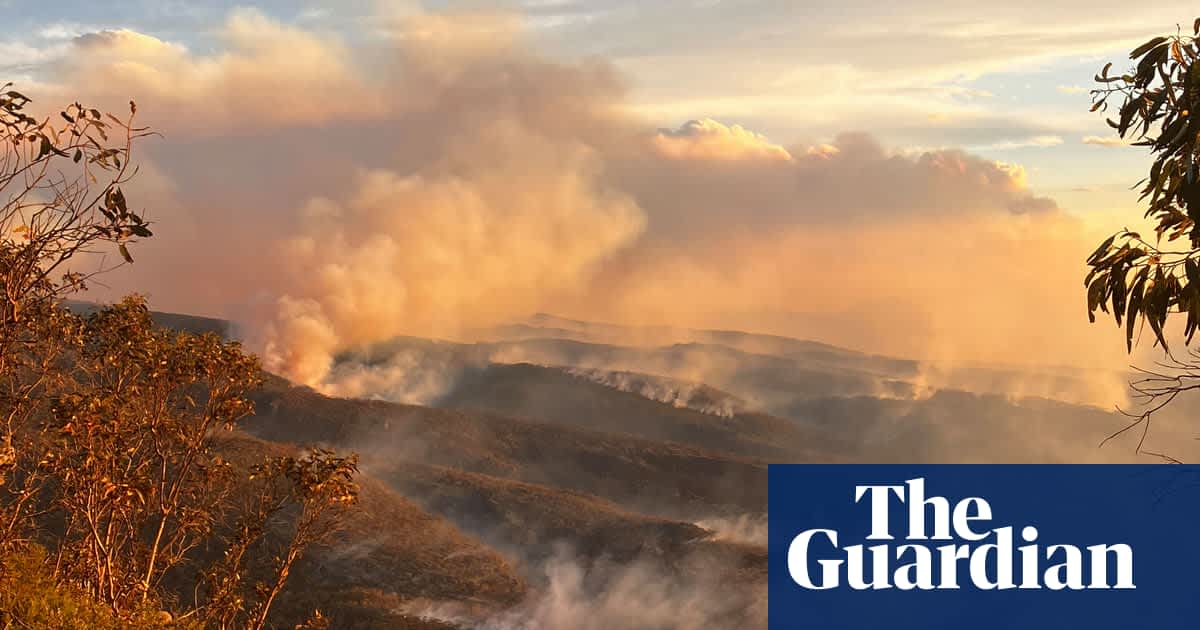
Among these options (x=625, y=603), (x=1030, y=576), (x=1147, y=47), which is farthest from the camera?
(x=625, y=603)

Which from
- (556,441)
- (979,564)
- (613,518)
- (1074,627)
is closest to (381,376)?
(556,441)

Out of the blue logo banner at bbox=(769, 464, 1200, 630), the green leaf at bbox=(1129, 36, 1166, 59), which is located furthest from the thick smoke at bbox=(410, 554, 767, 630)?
the green leaf at bbox=(1129, 36, 1166, 59)

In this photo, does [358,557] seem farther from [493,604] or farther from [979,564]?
[979,564]

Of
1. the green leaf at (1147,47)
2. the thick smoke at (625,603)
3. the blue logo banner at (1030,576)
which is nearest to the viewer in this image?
the green leaf at (1147,47)

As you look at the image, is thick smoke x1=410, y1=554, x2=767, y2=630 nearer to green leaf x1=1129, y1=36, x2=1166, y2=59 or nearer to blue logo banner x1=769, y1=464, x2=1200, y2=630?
blue logo banner x1=769, y1=464, x2=1200, y2=630

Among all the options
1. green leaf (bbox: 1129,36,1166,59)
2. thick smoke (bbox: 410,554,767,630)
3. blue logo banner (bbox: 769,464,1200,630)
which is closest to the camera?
green leaf (bbox: 1129,36,1166,59)

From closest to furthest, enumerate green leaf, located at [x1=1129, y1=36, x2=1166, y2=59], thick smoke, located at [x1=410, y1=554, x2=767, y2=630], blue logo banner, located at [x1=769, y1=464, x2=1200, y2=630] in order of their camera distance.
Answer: green leaf, located at [x1=1129, y1=36, x2=1166, y2=59] < thick smoke, located at [x1=410, y1=554, x2=767, y2=630] < blue logo banner, located at [x1=769, y1=464, x2=1200, y2=630]

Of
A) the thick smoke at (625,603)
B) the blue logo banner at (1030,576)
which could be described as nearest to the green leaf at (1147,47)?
the blue logo banner at (1030,576)

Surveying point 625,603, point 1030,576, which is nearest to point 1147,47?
point 1030,576

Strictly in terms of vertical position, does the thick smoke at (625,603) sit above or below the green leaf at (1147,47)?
below

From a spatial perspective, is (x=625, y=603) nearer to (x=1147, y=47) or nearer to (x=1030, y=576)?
(x=1030, y=576)

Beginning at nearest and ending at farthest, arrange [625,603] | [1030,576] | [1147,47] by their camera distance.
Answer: [1147,47], [1030,576], [625,603]

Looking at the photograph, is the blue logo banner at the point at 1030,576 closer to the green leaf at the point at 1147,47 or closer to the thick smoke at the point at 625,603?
the thick smoke at the point at 625,603

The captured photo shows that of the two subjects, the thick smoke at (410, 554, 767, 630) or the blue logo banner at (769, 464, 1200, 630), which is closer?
the thick smoke at (410, 554, 767, 630)
